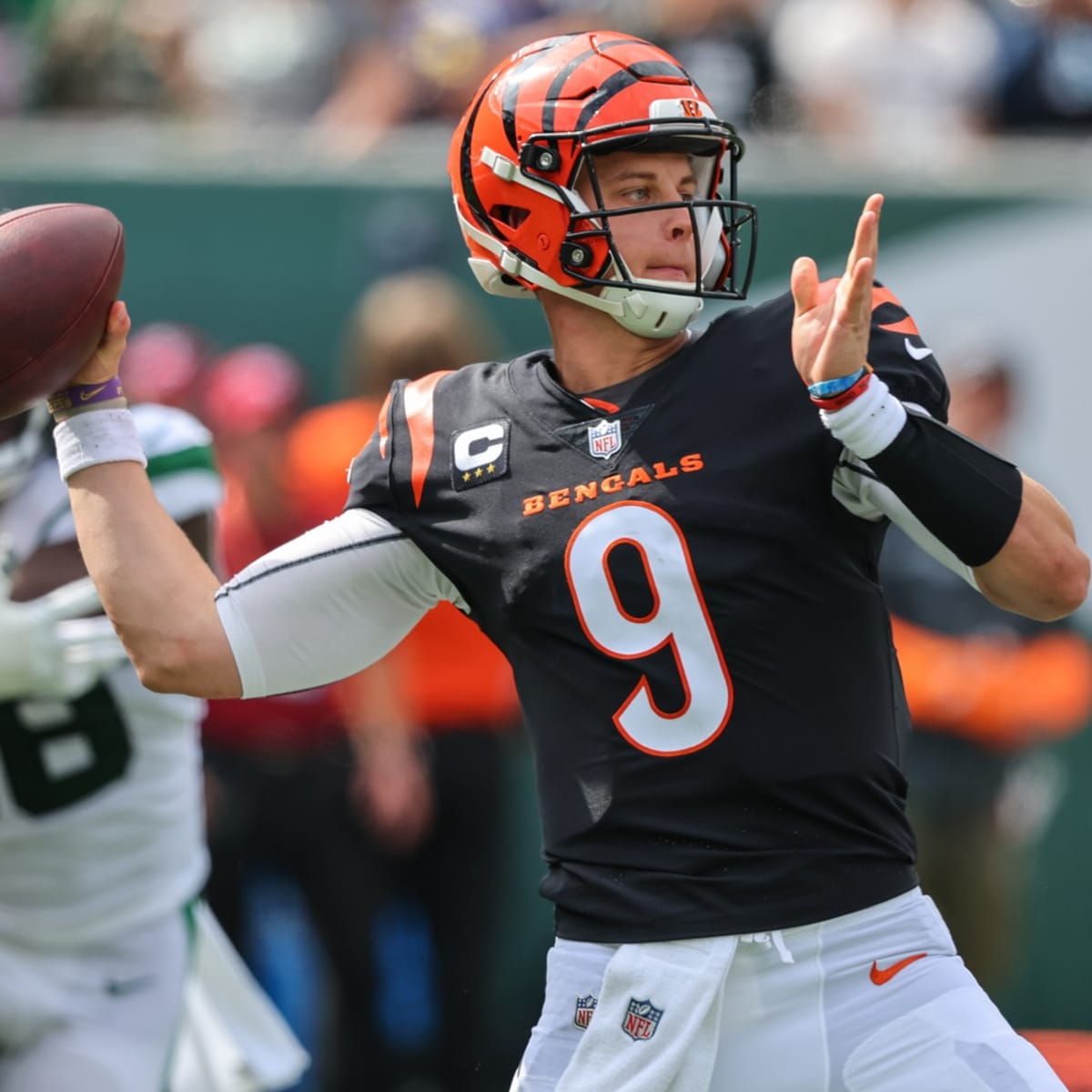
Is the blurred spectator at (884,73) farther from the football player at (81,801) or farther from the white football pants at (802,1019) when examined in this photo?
the white football pants at (802,1019)

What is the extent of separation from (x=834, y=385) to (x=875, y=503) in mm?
208

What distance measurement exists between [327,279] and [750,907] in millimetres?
3534

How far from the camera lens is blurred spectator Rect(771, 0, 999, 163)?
19.8 ft

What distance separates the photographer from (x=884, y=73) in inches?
239

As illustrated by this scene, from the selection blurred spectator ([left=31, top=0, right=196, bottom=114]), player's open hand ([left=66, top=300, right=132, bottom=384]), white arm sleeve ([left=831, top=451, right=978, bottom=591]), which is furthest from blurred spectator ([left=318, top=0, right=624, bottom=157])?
white arm sleeve ([left=831, top=451, right=978, bottom=591])

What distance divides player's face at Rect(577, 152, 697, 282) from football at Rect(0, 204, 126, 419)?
2.23 ft

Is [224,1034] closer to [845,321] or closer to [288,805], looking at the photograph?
[288,805]

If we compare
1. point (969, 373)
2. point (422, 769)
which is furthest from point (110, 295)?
point (969, 373)

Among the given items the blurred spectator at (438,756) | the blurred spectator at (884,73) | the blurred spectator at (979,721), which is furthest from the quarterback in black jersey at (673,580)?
the blurred spectator at (884,73)

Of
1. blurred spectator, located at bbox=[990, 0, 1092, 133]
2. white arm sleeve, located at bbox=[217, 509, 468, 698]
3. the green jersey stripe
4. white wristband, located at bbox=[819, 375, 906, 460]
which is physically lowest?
blurred spectator, located at bbox=[990, 0, 1092, 133]

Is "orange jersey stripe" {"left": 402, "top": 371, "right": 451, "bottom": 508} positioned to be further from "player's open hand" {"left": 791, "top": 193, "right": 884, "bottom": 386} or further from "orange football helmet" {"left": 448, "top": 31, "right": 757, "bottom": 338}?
"player's open hand" {"left": 791, "top": 193, "right": 884, "bottom": 386}

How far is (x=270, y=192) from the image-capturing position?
5.50 m

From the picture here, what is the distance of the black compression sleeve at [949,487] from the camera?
2.18 meters

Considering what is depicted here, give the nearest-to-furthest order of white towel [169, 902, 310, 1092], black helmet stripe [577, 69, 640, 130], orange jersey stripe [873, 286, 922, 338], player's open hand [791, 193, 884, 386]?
1. player's open hand [791, 193, 884, 386]
2. orange jersey stripe [873, 286, 922, 338]
3. black helmet stripe [577, 69, 640, 130]
4. white towel [169, 902, 310, 1092]
